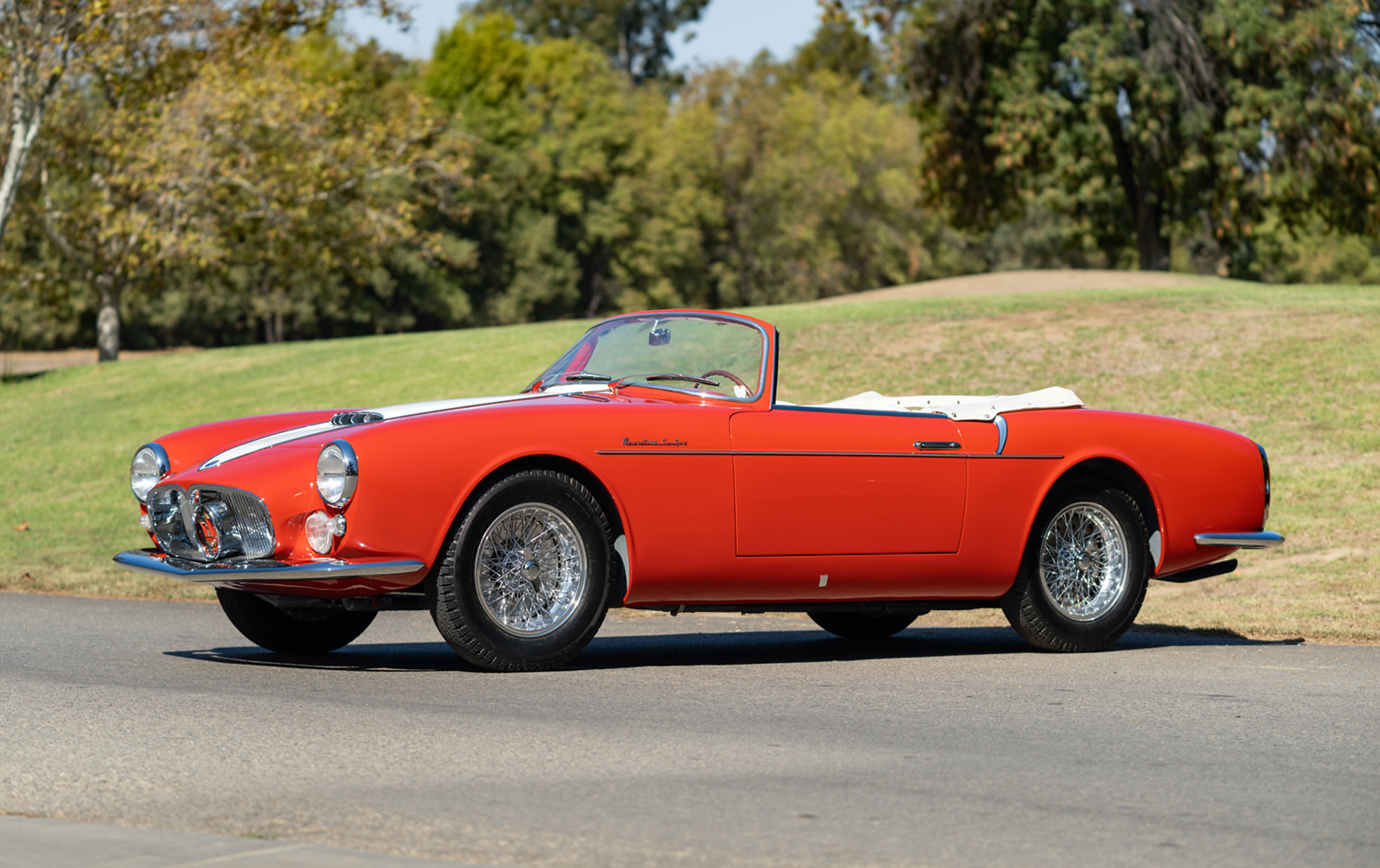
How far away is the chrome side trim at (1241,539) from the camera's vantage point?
8.01 meters

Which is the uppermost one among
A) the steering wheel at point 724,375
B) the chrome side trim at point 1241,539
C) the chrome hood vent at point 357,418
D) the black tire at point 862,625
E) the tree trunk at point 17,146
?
the tree trunk at point 17,146

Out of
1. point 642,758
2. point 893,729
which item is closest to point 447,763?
point 642,758

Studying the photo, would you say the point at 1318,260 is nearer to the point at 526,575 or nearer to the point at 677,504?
the point at 677,504

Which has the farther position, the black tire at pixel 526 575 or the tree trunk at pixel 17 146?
the tree trunk at pixel 17 146

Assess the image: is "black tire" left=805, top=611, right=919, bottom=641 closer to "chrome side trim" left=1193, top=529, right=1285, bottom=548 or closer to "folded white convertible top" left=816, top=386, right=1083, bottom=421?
"folded white convertible top" left=816, top=386, right=1083, bottom=421

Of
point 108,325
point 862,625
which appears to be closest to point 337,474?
point 862,625

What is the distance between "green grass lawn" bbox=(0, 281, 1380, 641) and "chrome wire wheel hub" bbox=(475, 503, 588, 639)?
4409mm

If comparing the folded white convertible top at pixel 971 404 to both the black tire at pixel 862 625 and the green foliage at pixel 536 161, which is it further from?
the green foliage at pixel 536 161

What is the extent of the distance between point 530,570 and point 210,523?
132 cm

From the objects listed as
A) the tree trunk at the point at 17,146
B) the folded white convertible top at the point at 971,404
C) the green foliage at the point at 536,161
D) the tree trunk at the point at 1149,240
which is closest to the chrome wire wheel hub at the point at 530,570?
the folded white convertible top at the point at 971,404

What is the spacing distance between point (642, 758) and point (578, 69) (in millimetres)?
68394

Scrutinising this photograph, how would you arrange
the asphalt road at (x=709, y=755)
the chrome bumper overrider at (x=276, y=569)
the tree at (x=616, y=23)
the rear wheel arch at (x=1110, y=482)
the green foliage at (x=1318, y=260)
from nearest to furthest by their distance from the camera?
the asphalt road at (x=709, y=755) < the chrome bumper overrider at (x=276, y=569) < the rear wheel arch at (x=1110, y=482) < the green foliage at (x=1318, y=260) < the tree at (x=616, y=23)

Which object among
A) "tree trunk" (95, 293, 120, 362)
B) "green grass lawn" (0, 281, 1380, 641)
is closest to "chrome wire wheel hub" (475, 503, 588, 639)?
"green grass lawn" (0, 281, 1380, 641)

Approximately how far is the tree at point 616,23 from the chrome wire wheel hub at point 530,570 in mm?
86284
